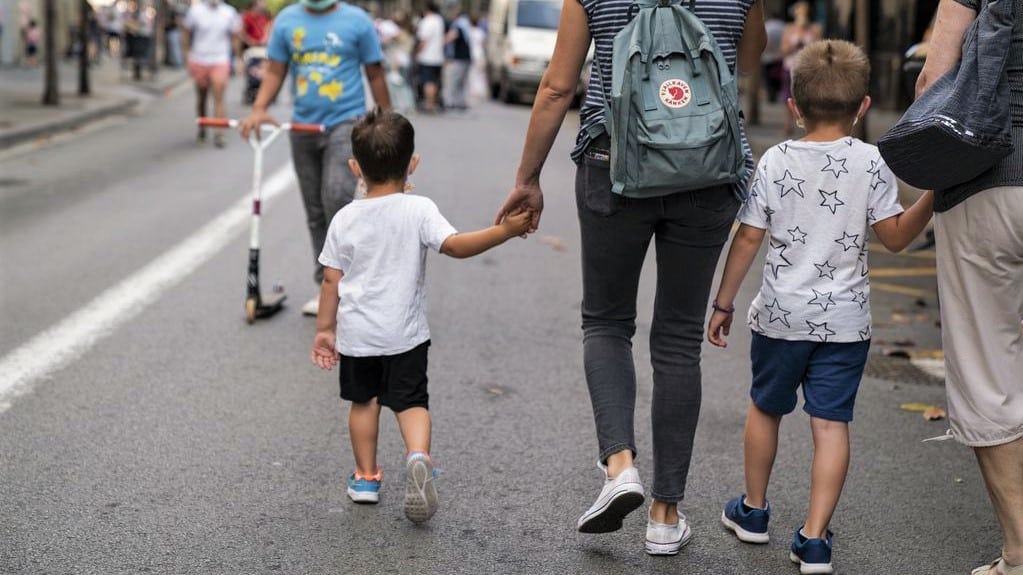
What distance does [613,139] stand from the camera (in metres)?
3.57

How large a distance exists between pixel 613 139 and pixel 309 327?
384 cm

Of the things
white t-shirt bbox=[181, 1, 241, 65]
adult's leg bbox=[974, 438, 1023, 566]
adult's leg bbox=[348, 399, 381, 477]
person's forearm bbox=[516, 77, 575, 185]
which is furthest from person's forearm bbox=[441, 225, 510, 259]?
white t-shirt bbox=[181, 1, 241, 65]

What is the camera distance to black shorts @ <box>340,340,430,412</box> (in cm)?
428

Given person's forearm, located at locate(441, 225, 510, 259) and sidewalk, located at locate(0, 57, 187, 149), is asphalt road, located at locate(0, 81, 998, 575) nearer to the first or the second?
person's forearm, located at locate(441, 225, 510, 259)

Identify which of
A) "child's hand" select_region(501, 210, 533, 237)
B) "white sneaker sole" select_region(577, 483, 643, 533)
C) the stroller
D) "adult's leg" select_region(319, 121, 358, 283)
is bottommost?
the stroller

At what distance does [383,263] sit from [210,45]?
13.6m

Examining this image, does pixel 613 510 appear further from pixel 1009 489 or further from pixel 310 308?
pixel 310 308

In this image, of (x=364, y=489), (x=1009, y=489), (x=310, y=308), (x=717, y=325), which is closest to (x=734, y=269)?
(x=717, y=325)

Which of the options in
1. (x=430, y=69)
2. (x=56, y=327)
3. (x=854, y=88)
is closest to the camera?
(x=854, y=88)

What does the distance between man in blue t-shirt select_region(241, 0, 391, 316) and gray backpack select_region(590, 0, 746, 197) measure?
3476mm

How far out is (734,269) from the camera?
3871mm

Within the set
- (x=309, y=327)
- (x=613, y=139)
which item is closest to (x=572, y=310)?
(x=309, y=327)

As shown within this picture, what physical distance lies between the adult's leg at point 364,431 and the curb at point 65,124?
13.1 m

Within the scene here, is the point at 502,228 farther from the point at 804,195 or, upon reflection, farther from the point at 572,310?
the point at 572,310
